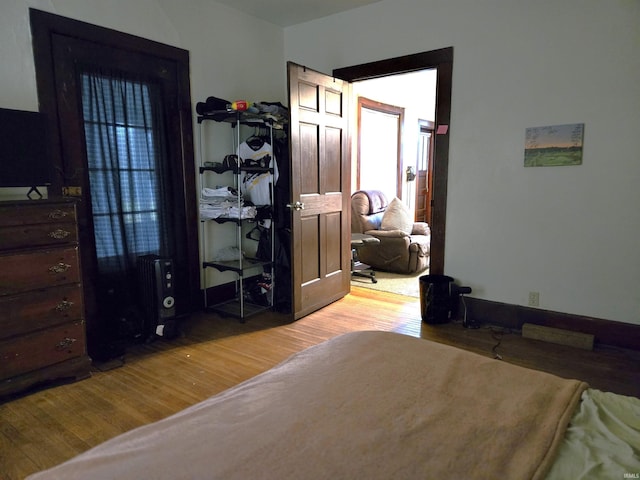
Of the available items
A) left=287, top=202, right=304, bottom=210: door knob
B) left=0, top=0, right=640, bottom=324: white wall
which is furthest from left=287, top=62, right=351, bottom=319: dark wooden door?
left=0, top=0, right=640, bottom=324: white wall

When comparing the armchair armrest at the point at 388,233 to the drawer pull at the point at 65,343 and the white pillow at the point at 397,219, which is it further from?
the drawer pull at the point at 65,343

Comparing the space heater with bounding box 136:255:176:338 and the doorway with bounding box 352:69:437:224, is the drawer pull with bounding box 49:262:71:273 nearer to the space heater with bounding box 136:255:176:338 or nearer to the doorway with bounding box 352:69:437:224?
the space heater with bounding box 136:255:176:338

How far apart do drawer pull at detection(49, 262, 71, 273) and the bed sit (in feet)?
5.92

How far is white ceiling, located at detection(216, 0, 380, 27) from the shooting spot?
3.78 m

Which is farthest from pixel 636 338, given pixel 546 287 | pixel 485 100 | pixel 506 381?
pixel 506 381

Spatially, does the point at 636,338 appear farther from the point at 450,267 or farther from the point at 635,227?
the point at 450,267

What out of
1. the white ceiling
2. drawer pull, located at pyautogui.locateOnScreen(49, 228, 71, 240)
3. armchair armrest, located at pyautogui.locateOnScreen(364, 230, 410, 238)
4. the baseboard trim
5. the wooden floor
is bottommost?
the wooden floor

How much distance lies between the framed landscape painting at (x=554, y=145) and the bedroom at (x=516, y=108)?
0.17 feet

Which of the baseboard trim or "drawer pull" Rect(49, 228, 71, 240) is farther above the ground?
"drawer pull" Rect(49, 228, 71, 240)

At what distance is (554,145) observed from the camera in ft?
10.1

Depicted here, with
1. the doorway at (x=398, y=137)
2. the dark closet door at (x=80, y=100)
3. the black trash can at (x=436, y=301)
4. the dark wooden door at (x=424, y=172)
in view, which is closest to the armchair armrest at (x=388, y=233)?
the doorway at (x=398, y=137)

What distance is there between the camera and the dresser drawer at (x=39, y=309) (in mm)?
2230

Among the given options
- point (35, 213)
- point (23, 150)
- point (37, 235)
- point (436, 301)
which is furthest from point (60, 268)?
point (436, 301)

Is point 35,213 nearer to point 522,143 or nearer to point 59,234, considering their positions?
point 59,234
